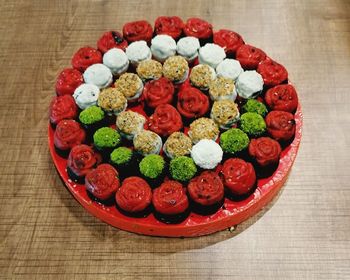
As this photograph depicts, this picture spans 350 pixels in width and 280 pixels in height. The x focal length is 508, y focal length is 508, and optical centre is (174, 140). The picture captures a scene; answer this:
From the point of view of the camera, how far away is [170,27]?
6.08ft

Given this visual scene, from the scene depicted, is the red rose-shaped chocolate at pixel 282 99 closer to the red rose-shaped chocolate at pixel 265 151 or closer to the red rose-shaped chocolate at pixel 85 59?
the red rose-shaped chocolate at pixel 265 151

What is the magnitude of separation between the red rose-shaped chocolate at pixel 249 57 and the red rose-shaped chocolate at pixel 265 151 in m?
0.33

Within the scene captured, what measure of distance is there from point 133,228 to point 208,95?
0.51 metres

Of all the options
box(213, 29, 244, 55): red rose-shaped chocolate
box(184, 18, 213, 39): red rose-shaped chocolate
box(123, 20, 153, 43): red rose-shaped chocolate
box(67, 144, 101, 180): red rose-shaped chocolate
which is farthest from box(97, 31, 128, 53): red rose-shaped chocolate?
box(67, 144, 101, 180): red rose-shaped chocolate

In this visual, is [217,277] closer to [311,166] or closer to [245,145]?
[245,145]

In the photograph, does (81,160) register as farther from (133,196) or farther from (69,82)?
(69,82)

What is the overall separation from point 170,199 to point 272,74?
57cm

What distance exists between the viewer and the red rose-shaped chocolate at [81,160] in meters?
1.55

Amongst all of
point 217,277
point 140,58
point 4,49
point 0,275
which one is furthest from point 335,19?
point 0,275

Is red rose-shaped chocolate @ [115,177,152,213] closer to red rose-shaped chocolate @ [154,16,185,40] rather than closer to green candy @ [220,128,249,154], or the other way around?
green candy @ [220,128,249,154]

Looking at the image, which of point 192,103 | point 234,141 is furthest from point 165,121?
point 234,141

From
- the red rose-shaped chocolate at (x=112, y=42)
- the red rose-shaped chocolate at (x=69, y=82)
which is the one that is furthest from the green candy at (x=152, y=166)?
the red rose-shaped chocolate at (x=112, y=42)

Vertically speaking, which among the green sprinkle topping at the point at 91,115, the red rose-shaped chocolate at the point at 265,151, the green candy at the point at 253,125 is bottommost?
the green sprinkle topping at the point at 91,115

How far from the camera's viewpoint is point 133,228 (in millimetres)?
1571
